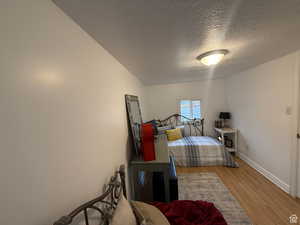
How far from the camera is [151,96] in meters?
4.41

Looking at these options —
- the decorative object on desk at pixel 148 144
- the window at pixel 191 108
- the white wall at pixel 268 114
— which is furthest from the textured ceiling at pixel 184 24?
the window at pixel 191 108

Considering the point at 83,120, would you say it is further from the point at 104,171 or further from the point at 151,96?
the point at 151,96

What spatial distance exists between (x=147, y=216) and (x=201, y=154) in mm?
2470

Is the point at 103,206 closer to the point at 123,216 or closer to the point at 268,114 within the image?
the point at 123,216

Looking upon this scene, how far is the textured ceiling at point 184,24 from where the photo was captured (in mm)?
818

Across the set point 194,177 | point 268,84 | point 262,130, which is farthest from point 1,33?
point 262,130

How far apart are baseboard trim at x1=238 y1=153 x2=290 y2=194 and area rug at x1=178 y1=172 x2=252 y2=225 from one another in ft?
2.81

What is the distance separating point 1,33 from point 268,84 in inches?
130

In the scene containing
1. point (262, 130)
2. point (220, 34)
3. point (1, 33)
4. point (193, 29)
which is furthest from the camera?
point (262, 130)

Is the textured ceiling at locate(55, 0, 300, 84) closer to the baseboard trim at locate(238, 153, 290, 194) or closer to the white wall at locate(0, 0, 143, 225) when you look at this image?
the white wall at locate(0, 0, 143, 225)

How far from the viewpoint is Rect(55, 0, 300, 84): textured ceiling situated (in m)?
0.82

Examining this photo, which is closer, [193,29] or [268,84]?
[193,29]

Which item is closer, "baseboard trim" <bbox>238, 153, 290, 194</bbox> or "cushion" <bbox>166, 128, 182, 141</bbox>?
"baseboard trim" <bbox>238, 153, 290, 194</bbox>

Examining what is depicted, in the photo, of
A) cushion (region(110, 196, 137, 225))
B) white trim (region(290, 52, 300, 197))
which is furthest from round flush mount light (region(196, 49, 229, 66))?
cushion (region(110, 196, 137, 225))
